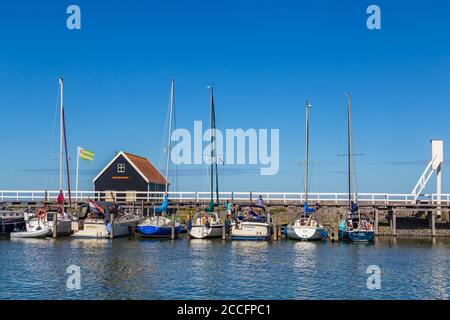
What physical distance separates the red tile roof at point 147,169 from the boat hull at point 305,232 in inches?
Result: 909

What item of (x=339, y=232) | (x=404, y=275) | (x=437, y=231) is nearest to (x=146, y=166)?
(x=339, y=232)

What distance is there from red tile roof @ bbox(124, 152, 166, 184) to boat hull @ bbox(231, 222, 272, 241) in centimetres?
2057

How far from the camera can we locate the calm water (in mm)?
24109

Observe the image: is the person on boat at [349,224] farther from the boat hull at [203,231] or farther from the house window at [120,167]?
the house window at [120,167]

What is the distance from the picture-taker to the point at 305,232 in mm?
45812

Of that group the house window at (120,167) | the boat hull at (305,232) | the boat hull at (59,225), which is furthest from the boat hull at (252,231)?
the house window at (120,167)

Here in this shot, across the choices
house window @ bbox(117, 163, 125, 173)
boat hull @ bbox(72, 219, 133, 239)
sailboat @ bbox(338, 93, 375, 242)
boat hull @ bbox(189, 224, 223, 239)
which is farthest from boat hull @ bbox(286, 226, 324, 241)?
house window @ bbox(117, 163, 125, 173)

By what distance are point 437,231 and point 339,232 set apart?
1173 centimetres

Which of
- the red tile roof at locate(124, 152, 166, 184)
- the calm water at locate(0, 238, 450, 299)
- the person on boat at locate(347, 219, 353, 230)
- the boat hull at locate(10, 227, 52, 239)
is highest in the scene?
the red tile roof at locate(124, 152, 166, 184)

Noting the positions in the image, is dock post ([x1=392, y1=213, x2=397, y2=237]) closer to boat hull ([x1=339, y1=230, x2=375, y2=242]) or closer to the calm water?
boat hull ([x1=339, y1=230, x2=375, y2=242])

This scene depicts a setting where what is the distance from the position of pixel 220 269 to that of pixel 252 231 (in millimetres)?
15621

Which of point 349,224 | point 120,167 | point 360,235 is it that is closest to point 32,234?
point 120,167

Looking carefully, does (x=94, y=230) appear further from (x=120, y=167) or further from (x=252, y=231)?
(x=120, y=167)
